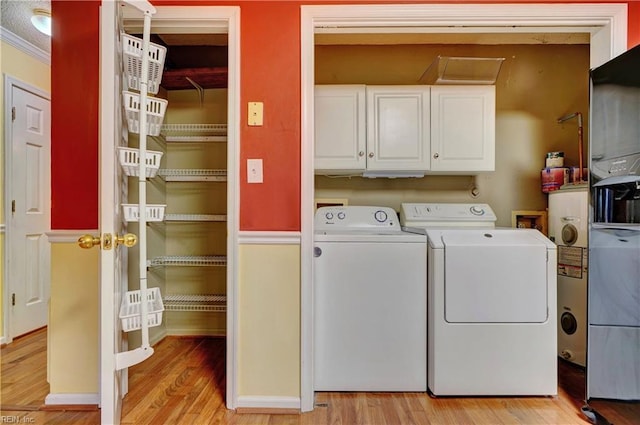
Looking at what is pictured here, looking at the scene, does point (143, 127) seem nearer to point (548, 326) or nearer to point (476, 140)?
point (476, 140)

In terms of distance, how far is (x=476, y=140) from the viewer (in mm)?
2361

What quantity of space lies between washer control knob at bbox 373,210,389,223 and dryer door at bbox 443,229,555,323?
2.01 ft

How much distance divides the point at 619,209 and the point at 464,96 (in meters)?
1.16

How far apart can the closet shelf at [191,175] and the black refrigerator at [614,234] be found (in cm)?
236

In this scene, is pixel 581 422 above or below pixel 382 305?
below

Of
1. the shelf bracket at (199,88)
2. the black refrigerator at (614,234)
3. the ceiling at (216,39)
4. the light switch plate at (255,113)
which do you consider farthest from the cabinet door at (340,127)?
the black refrigerator at (614,234)

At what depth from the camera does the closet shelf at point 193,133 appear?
106 inches

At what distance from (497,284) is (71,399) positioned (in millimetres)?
2408

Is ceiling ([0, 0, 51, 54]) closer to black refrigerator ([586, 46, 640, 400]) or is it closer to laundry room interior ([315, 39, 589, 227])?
laundry room interior ([315, 39, 589, 227])

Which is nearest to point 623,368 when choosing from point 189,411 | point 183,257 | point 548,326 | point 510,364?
point 548,326

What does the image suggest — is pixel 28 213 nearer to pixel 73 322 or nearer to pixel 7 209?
pixel 7 209

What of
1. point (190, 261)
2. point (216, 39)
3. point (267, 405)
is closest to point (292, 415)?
point (267, 405)

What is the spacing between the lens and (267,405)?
1.75 m

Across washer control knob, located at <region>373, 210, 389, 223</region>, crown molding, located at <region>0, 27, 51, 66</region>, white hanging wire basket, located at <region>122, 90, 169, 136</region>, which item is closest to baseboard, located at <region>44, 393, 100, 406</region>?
white hanging wire basket, located at <region>122, 90, 169, 136</region>
